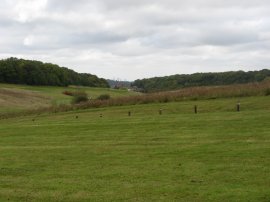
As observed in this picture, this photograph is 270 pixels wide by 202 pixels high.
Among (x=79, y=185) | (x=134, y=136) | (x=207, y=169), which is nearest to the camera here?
(x=79, y=185)

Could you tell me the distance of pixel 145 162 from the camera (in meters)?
15.1

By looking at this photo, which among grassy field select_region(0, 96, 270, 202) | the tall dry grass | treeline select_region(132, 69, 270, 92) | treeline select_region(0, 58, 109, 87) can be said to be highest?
treeline select_region(0, 58, 109, 87)

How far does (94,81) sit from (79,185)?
16285 centimetres

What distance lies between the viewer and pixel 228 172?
12602mm

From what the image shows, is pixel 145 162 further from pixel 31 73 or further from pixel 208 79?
pixel 31 73

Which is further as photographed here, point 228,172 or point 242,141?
point 242,141

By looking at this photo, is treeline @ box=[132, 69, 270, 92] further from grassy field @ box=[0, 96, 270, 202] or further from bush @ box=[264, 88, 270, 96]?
grassy field @ box=[0, 96, 270, 202]

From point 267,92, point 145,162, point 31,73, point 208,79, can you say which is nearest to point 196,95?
point 267,92

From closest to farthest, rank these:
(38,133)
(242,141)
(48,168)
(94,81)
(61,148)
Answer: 1. (48,168)
2. (242,141)
3. (61,148)
4. (38,133)
5. (94,81)

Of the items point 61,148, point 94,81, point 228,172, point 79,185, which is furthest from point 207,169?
point 94,81

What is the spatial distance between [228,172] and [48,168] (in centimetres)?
598

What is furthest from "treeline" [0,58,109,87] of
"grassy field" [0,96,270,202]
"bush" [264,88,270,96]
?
"grassy field" [0,96,270,202]

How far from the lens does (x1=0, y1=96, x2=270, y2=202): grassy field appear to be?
11055mm

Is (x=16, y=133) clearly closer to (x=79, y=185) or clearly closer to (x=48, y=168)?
(x=48, y=168)
